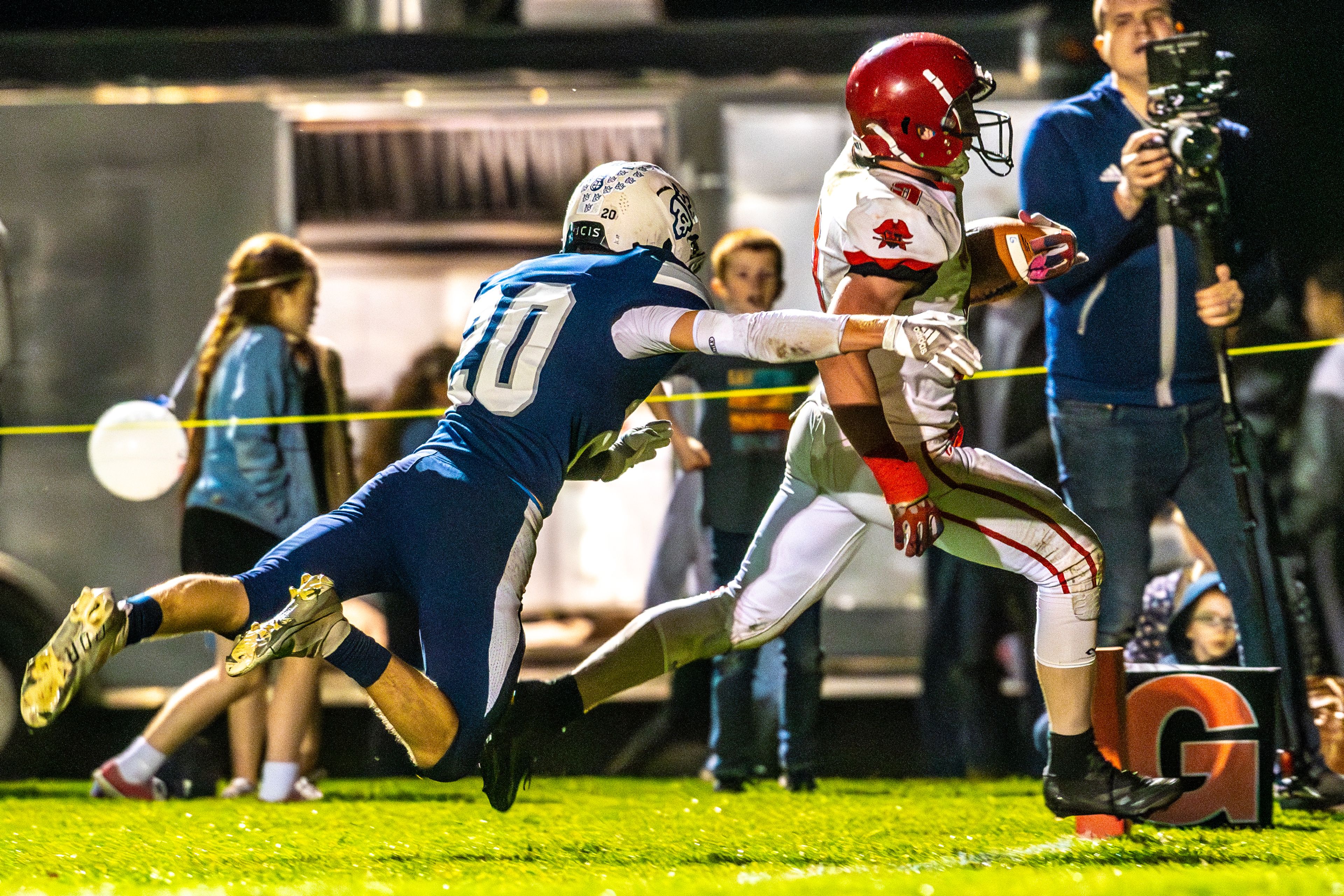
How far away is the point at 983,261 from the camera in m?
4.20

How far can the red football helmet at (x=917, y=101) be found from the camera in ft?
13.0

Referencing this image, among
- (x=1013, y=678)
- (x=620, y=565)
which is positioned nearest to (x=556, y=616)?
(x=620, y=565)

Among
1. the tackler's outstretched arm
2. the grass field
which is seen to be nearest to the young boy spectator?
the grass field

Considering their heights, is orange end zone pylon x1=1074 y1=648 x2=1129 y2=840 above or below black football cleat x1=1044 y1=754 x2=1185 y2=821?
above

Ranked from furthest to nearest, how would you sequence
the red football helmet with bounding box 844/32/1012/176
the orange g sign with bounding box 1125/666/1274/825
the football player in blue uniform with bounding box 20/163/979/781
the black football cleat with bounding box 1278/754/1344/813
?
1. the black football cleat with bounding box 1278/754/1344/813
2. the orange g sign with bounding box 1125/666/1274/825
3. the red football helmet with bounding box 844/32/1012/176
4. the football player in blue uniform with bounding box 20/163/979/781

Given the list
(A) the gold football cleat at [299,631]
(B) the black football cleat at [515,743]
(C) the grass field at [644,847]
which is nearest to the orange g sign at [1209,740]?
(C) the grass field at [644,847]

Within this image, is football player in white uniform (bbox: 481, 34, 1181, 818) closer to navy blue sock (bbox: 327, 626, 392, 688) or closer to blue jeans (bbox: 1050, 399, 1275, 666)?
navy blue sock (bbox: 327, 626, 392, 688)

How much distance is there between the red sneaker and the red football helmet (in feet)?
10.1

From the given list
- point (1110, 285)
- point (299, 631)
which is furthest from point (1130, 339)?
point (299, 631)

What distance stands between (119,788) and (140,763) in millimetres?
111

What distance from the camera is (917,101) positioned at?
3.95 m

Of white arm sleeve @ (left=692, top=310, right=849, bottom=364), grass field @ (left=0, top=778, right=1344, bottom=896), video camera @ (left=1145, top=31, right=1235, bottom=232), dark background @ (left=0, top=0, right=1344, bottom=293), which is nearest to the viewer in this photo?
grass field @ (left=0, top=778, right=1344, bottom=896)

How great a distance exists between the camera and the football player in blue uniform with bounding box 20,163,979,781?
11.3ft

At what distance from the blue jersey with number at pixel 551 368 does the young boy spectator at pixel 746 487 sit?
146 cm
